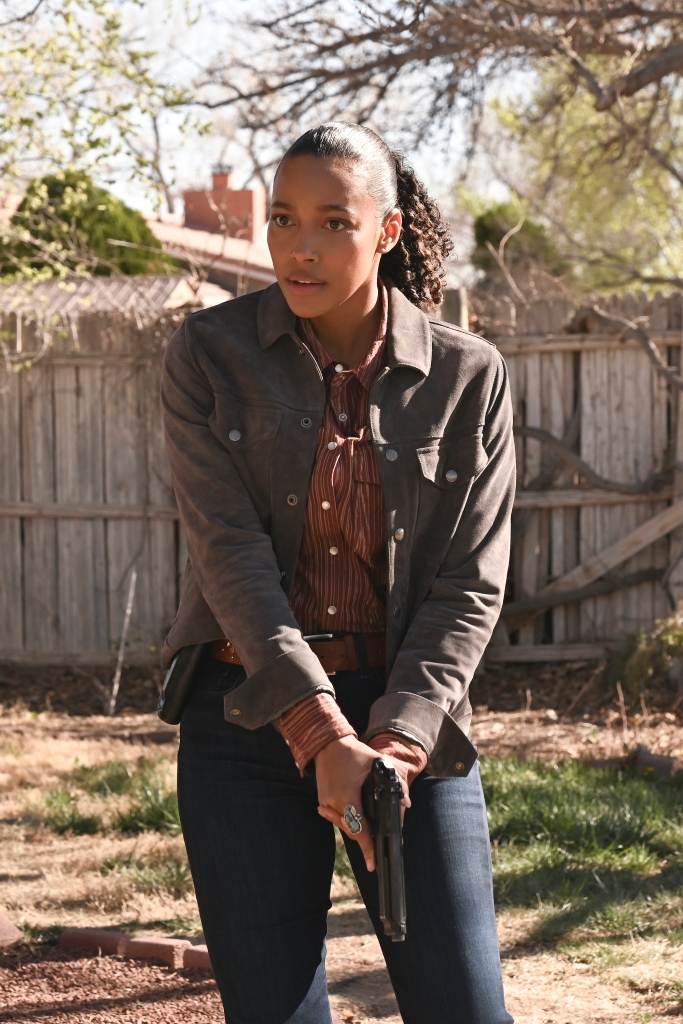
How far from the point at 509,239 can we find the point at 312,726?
60.5 ft

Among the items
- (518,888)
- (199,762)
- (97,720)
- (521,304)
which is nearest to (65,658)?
(97,720)

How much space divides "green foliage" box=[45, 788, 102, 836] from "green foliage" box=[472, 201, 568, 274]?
13448mm

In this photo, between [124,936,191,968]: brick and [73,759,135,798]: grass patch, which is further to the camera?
[73,759,135,798]: grass patch

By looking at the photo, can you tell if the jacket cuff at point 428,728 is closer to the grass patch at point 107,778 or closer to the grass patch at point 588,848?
the grass patch at point 588,848

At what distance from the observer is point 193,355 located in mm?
2209

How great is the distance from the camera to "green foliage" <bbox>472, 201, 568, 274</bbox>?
18.2 m

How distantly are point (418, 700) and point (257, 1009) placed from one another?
1.91ft

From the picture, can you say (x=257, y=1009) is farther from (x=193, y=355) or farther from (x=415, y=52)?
(x=415, y=52)

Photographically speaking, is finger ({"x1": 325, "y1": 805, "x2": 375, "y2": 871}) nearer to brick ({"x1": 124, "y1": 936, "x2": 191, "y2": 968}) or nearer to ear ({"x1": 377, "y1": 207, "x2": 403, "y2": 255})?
ear ({"x1": 377, "y1": 207, "x2": 403, "y2": 255})

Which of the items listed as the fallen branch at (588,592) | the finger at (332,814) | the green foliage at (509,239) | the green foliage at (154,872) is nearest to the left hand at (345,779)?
the finger at (332,814)

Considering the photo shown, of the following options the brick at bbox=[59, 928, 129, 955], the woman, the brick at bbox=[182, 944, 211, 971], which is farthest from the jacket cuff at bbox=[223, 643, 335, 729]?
the brick at bbox=[59, 928, 129, 955]

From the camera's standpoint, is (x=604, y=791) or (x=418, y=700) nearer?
(x=418, y=700)

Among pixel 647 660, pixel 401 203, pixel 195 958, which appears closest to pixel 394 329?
pixel 401 203

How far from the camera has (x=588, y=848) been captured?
15.2 feet
